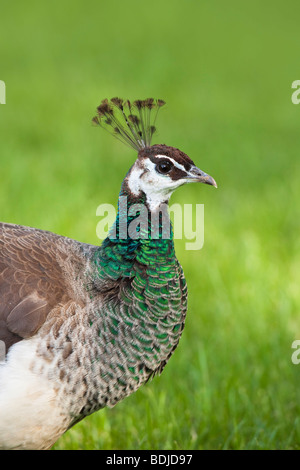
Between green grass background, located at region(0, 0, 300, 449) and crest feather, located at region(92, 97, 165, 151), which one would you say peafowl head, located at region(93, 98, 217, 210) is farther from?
green grass background, located at region(0, 0, 300, 449)

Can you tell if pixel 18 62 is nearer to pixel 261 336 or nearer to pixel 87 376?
pixel 261 336

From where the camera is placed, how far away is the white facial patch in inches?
97.0

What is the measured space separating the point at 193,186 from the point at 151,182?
316 centimetres

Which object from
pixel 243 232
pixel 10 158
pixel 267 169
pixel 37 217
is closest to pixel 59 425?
pixel 37 217

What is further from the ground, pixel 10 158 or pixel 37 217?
pixel 10 158

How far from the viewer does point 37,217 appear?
4.59 metres

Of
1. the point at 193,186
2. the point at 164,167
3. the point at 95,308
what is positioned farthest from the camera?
the point at 193,186

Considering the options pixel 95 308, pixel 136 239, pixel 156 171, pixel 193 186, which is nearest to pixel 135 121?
pixel 156 171

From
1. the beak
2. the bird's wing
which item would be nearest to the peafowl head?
the beak

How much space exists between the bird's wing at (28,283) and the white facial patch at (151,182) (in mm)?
425

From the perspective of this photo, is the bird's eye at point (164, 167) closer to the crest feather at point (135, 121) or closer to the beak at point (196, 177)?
the beak at point (196, 177)

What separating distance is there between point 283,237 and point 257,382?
1657 mm

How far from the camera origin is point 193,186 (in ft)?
18.4

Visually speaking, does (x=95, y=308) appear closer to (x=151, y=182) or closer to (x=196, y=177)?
(x=151, y=182)
